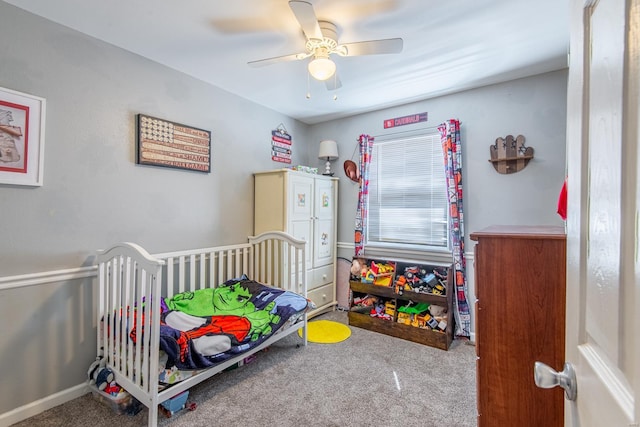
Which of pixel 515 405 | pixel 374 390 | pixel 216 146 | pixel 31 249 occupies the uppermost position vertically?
pixel 216 146

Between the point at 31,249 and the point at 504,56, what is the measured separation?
3489mm

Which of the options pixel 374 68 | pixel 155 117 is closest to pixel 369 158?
pixel 374 68

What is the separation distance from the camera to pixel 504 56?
2225mm

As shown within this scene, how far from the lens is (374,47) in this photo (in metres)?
1.76

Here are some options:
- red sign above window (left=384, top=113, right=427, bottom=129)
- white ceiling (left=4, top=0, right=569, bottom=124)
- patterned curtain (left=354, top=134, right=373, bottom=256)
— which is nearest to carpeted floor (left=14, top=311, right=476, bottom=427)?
patterned curtain (left=354, top=134, right=373, bottom=256)

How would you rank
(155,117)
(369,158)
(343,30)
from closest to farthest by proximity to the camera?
(343,30)
(155,117)
(369,158)

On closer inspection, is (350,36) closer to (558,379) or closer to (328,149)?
(328,149)

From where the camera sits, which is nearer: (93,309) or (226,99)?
(93,309)

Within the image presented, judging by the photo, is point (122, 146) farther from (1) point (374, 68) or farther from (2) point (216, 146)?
(1) point (374, 68)

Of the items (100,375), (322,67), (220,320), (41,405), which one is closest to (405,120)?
(322,67)

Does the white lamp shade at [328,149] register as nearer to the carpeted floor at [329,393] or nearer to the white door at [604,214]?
the carpeted floor at [329,393]

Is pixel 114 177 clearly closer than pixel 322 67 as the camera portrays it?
No

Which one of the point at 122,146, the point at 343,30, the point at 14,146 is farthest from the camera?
the point at 122,146

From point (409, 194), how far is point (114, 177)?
8.83 ft
